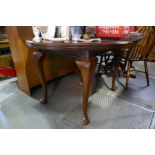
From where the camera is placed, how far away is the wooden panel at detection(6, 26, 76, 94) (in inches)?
66.9

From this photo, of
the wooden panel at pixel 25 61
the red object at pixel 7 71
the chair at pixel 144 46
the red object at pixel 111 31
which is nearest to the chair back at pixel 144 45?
the chair at pixel 144 46

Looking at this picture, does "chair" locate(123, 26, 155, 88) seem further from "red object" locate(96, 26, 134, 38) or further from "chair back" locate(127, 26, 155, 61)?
"red object" locate(96, 26, 134, 38)

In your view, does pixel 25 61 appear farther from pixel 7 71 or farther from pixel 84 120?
pixel 84 120

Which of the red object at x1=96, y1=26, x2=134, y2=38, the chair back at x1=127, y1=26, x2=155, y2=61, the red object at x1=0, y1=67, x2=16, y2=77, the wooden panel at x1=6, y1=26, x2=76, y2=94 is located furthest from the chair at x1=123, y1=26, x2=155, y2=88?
the red object at x1=0, y1=67, x2=16, y2=77

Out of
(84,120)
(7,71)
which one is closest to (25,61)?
(7,71)

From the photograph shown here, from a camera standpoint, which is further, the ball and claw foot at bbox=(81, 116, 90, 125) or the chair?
the chair

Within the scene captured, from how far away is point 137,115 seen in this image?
5.08 feet

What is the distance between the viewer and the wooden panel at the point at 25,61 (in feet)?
5.58

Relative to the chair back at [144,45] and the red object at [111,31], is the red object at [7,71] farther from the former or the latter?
the chair back at [144,45]

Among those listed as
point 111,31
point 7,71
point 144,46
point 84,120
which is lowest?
point 84,120

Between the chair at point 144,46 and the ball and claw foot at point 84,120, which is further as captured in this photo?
the chair at point 144,46

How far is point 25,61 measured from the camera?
5.92ft
